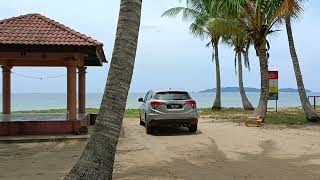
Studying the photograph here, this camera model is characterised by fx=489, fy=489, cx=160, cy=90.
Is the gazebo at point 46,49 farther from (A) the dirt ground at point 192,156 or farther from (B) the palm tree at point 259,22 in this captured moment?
(B) the palm tree at point 259,22

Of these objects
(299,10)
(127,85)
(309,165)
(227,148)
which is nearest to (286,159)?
(309,165)

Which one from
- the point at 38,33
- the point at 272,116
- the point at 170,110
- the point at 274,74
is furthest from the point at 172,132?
the point at 274,74

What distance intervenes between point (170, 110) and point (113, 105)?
9.96m

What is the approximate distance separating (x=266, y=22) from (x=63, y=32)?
31.3 ft

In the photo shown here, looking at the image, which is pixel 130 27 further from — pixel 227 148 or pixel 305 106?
pixel 305 106

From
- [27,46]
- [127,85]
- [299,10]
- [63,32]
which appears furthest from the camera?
[299,10]

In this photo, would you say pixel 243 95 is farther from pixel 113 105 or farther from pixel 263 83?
pixel 113 105

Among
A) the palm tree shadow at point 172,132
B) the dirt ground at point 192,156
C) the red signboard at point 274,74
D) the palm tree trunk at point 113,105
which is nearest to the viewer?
the palm tree trunk at point 113,105

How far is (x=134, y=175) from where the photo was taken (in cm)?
946

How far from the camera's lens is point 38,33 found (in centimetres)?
1673

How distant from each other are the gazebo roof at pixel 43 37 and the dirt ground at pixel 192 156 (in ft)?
10.3

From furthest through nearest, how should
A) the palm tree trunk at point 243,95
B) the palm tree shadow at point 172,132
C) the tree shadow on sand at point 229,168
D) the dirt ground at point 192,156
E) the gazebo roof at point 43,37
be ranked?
the palm tree trunk at point 243,95, the palm tree shadow at point 172,132, the gazebo roof at point 43,37, the dirt ground at point 192,156, the tree shadow on sand at point 229,168

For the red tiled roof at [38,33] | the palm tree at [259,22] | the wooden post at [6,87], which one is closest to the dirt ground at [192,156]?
the red tiled roof at [38,33]

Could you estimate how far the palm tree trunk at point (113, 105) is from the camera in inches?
283
